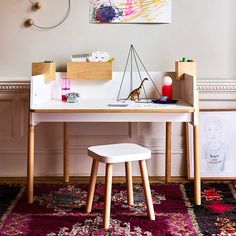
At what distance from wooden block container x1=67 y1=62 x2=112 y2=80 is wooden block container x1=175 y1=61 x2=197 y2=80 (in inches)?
17.4

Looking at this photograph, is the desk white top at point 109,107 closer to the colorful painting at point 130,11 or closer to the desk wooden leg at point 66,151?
the desk wooden leg at point 66,151

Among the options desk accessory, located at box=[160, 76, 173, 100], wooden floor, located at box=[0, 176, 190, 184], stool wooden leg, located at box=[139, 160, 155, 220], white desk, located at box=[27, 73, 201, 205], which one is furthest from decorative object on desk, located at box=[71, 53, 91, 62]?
stool wooden leg, located at box=[139, 160, 155, 220]

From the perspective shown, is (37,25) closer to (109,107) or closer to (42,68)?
(42,68)

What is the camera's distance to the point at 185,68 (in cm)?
318

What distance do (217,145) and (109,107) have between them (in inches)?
38.3

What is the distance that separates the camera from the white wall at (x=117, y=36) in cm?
336

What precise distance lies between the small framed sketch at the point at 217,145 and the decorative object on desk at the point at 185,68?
370 mm

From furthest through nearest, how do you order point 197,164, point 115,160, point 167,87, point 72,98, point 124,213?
point 167,87, point 72,98, point 197,164, point 124,213, point 115,160

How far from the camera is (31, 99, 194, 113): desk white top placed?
278 centimetres

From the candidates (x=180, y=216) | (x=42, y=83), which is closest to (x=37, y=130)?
(x=42, y=83)

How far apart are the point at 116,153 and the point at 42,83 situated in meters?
0.78

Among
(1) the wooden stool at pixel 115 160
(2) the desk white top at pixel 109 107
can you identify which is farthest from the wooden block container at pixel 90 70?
(1) the wooden stool at pixel 115 160

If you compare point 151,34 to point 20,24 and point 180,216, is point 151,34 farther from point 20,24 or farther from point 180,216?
point 180,216

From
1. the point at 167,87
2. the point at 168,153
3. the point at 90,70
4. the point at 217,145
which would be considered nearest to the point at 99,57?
the point at 90,70
